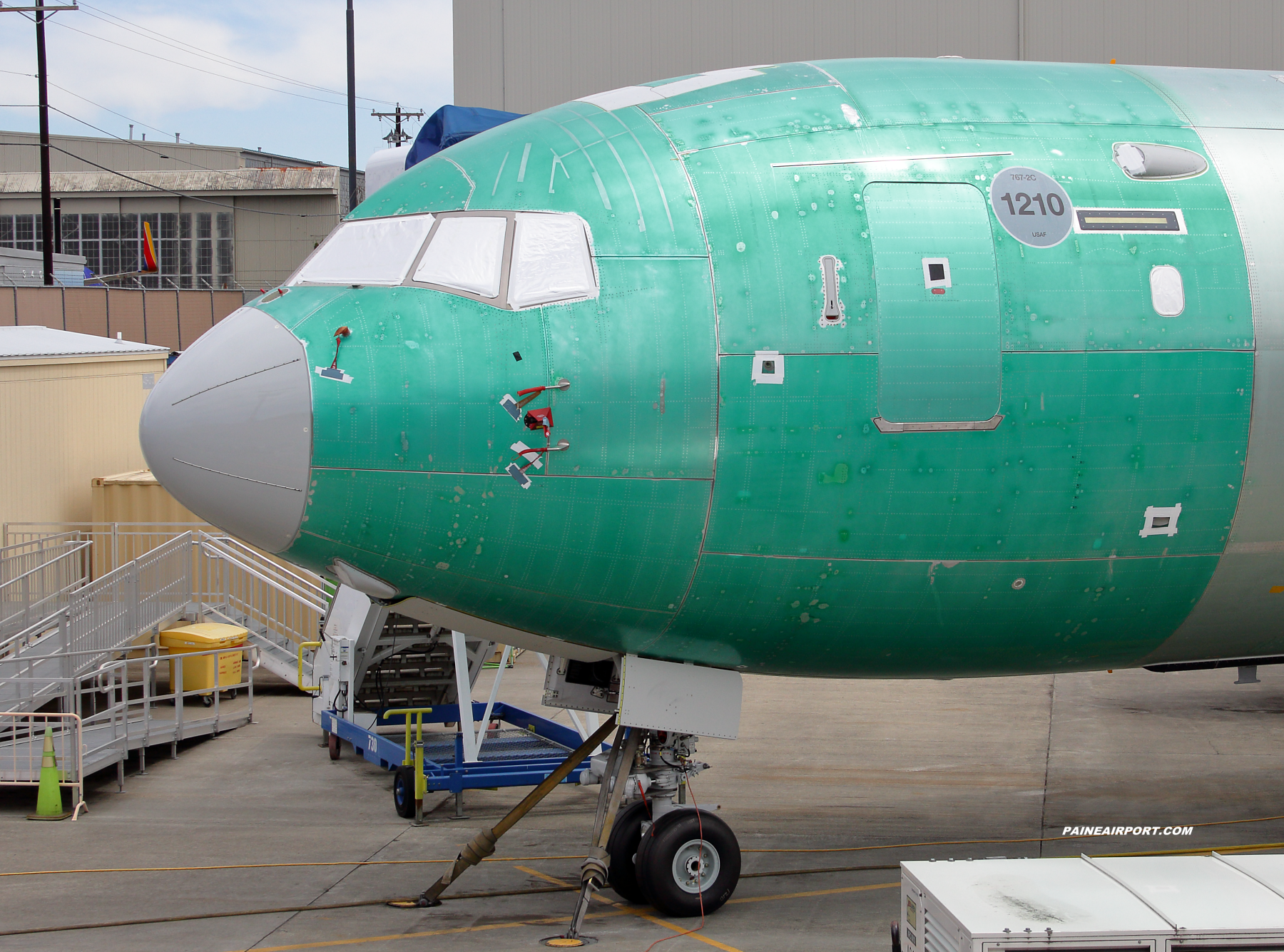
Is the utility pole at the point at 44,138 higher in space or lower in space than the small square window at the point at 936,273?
higher

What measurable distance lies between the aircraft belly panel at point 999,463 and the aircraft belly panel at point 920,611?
0.41 feet

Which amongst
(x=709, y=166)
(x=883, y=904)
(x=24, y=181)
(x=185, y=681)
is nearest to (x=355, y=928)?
(x=883, y=904)

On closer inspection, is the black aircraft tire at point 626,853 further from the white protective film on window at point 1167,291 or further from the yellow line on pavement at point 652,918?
the white protective film on window at point 1167,291

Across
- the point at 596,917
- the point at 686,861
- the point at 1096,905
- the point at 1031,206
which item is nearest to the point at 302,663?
the point at 596,917

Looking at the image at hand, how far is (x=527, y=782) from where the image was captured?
13.7 meters

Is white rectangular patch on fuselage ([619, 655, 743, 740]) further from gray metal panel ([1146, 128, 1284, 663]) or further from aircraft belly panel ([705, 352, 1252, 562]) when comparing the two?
gray metal panel ([1146, 128, 1284, 663])

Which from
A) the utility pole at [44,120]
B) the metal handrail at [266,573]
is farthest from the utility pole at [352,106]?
the metal handrail at [266,573]

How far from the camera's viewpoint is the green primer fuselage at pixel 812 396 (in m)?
8.19

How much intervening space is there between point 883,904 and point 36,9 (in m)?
40.1

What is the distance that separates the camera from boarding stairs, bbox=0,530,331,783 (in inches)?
617

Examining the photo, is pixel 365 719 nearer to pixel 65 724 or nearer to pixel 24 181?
pixel 65 724

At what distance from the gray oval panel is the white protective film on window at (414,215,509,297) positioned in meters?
3.29

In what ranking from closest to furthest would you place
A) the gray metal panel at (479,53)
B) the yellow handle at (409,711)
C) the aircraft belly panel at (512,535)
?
the aircraft belly panel at (512,535) < the yellow handle at (409,711) < the gray metal panel at (479,53)

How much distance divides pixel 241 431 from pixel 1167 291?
19.9 ft
